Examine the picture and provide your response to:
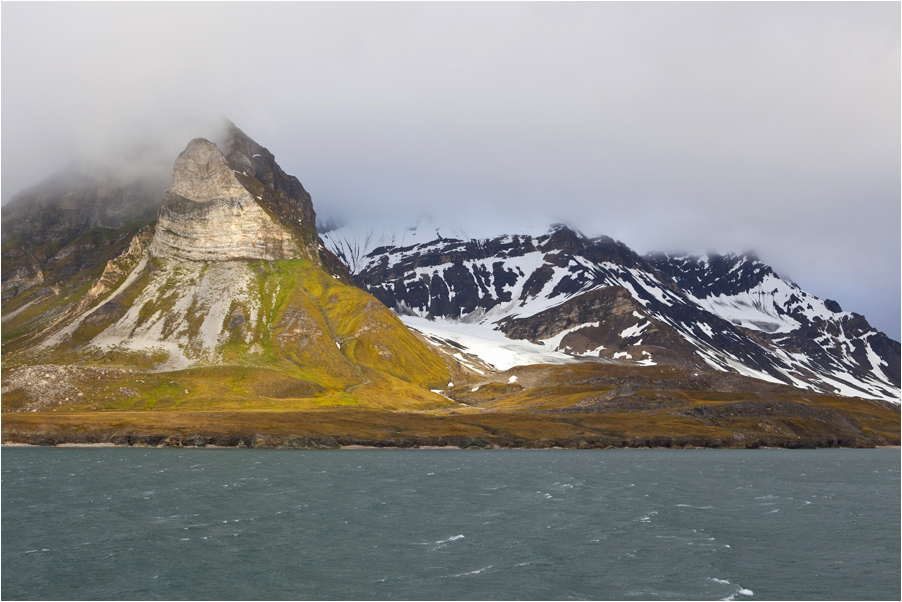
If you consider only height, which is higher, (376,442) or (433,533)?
(376,442)

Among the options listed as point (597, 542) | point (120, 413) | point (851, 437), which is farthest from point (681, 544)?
point (851, 437)

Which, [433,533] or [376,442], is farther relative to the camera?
[376,442]

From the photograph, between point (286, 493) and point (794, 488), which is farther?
point (794, 488)

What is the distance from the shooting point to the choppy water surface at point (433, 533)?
42406 mm

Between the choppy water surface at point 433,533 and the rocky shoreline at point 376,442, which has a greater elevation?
the rocky shoreline at point 376,442

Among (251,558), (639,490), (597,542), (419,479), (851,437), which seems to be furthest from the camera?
(851,437)

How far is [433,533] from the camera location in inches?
2215

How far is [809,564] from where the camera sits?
4938cm

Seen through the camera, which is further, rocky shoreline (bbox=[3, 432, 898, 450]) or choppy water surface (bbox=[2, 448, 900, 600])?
rocky shoreline (bbox=[3, 432, 898, 450])

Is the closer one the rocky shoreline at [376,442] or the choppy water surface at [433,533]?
the choppy water surface at [433,533]

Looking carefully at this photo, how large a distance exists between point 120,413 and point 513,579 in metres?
147

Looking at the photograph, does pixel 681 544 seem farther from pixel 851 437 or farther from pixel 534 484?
pixel 851 437

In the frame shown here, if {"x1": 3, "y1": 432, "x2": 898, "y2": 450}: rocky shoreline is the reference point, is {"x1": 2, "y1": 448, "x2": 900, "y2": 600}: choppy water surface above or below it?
below

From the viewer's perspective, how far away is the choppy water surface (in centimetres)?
4241
